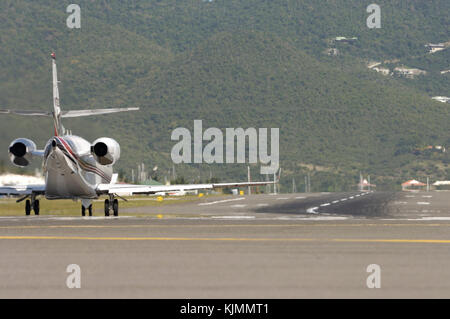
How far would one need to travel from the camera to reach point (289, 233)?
3070 centimetres

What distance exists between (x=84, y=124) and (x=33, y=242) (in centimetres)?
5656

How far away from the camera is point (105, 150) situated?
160ft

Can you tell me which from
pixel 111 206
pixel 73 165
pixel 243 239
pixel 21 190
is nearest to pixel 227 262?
pixel 243 239

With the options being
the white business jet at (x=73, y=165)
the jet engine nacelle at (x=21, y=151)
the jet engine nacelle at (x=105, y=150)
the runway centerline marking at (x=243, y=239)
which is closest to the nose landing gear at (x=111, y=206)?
the white business jet at (x=73, y=165)

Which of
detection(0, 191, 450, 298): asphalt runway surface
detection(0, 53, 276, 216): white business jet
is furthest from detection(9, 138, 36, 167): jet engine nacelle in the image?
detection(0, 191, 450, 298): asphalt runway surface

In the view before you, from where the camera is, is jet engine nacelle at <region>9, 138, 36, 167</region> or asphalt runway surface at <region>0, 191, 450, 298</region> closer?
asphalt runway surface at <region>0, 191, 450, 298</region>

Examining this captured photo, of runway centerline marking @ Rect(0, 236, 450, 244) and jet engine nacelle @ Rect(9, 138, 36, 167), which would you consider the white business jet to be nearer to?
jet engine nacelle @ Rect(9, 138, 36, 167)

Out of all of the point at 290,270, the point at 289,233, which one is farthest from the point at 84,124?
the point at 290,270

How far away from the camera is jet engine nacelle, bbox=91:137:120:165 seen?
48.7 m

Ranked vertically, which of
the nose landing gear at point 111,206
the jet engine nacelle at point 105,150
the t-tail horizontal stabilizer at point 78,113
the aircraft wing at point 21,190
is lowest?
the nose landing gear at point 111,206

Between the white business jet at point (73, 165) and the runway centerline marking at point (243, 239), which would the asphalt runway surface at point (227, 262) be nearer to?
the runway centerline marking at point (243, 239)

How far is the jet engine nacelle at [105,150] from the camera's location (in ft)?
160
